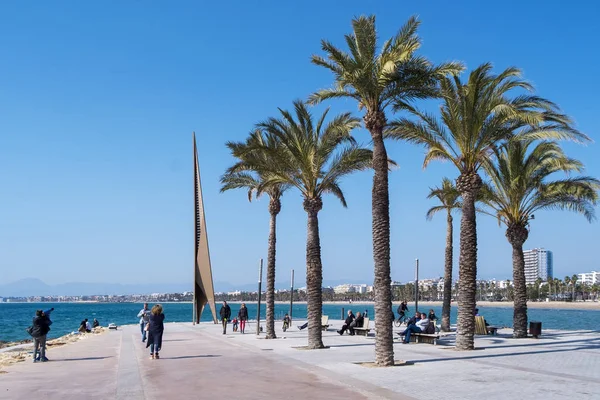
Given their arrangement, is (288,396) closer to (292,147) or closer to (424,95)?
(424,95)

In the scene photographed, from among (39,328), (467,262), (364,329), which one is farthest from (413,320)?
(39,328)

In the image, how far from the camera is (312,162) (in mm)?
20516

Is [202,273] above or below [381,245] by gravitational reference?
below

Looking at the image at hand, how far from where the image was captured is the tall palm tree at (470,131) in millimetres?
18562

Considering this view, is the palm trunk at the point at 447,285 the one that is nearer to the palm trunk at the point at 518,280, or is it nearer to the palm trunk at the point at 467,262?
the palm trunk at the point at 518,280

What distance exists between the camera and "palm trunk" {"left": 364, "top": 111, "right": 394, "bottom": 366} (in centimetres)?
1511

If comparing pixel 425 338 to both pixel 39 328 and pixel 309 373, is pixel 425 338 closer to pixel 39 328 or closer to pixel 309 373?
pixel 309 373

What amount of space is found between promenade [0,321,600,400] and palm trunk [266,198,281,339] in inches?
162

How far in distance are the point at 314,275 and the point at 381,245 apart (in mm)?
4773

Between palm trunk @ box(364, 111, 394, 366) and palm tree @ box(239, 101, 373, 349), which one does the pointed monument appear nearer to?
palm tree @ box(239, 101, 373, 349)

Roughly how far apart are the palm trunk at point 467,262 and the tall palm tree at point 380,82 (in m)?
3.71

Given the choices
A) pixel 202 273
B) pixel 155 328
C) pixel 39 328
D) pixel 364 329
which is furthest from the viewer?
pixel 202 273

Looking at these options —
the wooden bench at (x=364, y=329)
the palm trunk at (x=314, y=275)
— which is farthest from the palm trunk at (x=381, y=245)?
the wooden bench at (x=364, y=329)

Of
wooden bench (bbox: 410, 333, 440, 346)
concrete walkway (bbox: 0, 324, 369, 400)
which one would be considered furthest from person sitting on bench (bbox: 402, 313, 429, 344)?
concrete walkway (bbox: 0, 324, 369, 400)
